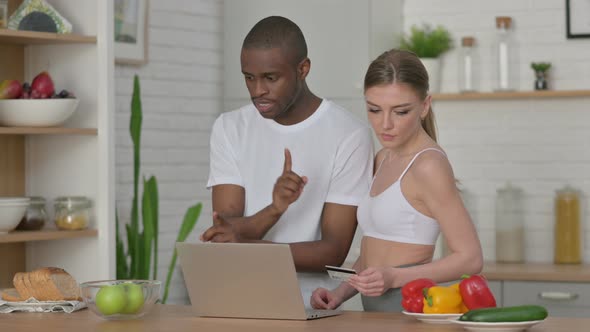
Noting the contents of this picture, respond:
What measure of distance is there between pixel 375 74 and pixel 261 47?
377 mm

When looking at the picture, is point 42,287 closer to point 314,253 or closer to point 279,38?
point 314,253

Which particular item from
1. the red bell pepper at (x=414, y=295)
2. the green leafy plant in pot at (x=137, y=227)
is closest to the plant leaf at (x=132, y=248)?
the green leafy plant in pot at (x=137, y=227)

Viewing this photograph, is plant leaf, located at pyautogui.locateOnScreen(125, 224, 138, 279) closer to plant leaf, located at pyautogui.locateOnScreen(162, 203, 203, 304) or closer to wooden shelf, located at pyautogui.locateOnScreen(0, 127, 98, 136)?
plant leaf, located at pyautogui.locateOnScreen(162, 203, 203, 304)

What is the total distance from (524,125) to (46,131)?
96.2 inches

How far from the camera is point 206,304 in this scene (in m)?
2.80

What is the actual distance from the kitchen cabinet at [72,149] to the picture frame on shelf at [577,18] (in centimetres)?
230

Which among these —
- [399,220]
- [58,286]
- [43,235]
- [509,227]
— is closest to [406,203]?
[399,220]

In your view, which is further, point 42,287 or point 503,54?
point 503,54

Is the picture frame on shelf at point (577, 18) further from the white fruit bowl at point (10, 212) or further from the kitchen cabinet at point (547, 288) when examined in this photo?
the white fruit bowl at point (10, 212)

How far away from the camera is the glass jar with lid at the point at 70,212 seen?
14.7ft

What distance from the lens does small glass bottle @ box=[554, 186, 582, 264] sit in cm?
525

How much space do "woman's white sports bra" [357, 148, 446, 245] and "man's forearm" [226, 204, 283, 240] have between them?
12.6 inches

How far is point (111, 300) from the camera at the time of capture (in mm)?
2744

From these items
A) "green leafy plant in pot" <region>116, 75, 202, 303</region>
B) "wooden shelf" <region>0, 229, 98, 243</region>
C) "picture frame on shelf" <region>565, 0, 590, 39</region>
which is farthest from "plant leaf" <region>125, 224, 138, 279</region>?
"picture frame on shelf" <region>565, 0, 590, 39</region>
